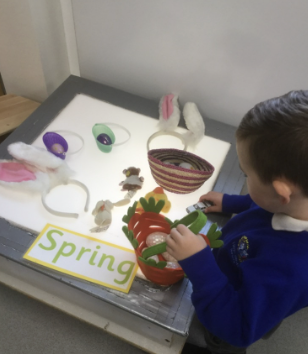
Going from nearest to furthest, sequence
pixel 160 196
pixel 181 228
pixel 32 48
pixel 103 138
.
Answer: pixel 181 228, pixel 160 196, pixel 103 138, pixel 32 48

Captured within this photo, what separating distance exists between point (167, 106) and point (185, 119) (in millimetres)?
68

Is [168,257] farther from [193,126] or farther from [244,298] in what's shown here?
Result: [193,126]

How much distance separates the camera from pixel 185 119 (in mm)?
979

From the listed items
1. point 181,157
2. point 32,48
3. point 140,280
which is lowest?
point 140,280

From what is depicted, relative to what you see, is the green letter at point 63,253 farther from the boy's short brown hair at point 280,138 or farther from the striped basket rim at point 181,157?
the boy's short brown hair at point 280,138

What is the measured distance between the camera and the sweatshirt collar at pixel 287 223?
1.71 ft

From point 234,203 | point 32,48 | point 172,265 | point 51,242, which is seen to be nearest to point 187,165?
point 234,203

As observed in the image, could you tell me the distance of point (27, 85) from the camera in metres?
1.14

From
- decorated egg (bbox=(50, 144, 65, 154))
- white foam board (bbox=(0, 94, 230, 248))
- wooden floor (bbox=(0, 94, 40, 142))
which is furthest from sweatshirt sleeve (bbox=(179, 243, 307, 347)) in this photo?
wooden floor (bbox=(0, 94, 40, 142))

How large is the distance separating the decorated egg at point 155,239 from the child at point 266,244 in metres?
0.10

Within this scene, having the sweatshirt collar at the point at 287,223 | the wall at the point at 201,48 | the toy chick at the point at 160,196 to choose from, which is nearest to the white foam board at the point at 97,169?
the toy chick at the point at 160,196

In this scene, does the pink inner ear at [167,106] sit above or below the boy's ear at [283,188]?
below

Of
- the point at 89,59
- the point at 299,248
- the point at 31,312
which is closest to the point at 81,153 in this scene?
the point at 89,59

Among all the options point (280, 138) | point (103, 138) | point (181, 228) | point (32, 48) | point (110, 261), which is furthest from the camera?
point (32, 48)
